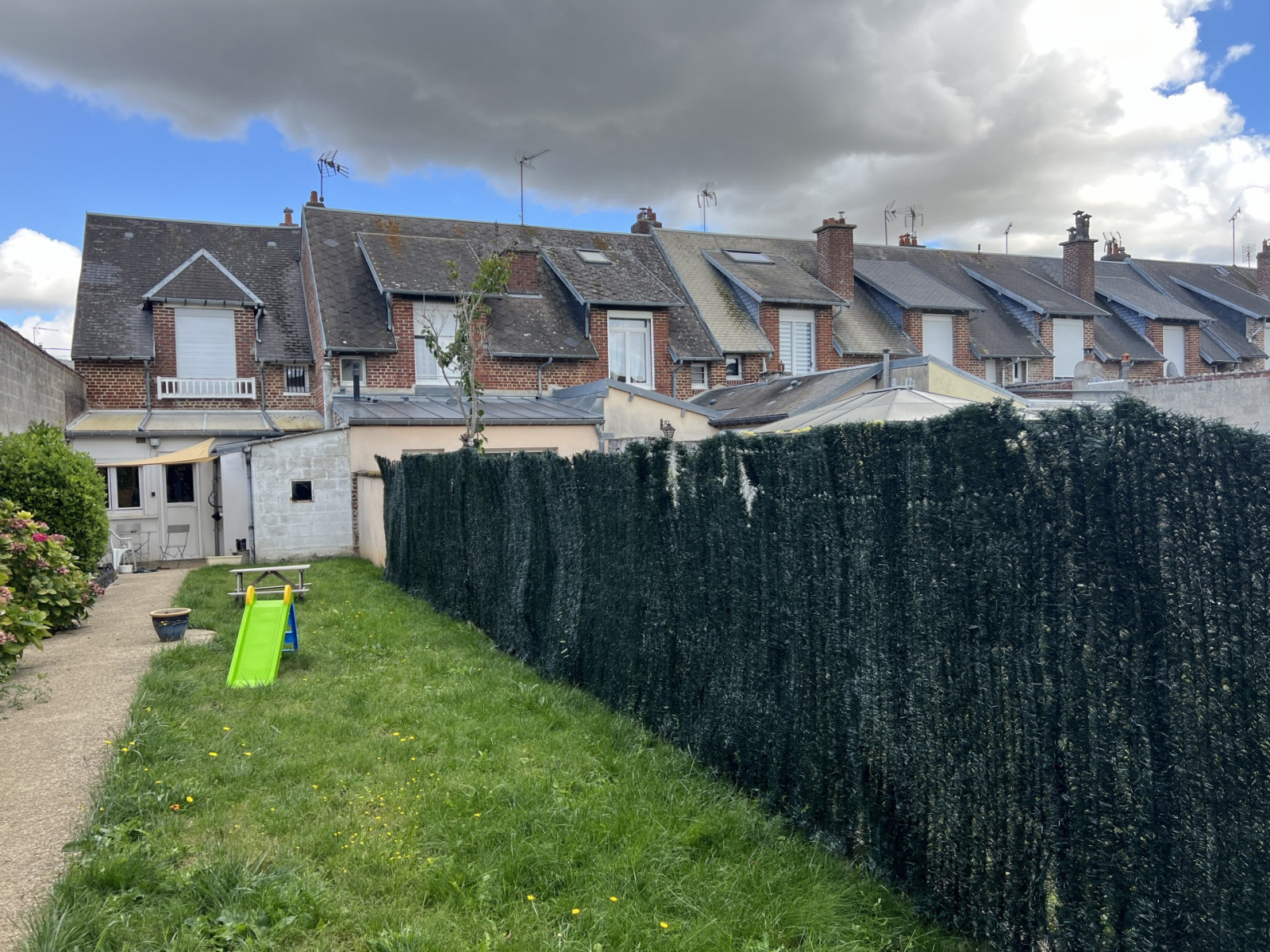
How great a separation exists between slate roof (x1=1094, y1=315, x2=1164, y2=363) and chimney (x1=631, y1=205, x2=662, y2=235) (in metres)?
15.3

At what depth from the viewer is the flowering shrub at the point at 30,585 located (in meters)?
7.50

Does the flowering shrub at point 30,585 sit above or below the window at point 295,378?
below

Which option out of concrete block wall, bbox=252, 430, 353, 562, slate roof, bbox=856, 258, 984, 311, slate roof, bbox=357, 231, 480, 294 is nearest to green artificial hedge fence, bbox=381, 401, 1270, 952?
concrete block wall, bbox=252, 430, 353, 562

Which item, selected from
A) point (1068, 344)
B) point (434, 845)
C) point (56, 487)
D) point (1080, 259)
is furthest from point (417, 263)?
point (1080, 259)

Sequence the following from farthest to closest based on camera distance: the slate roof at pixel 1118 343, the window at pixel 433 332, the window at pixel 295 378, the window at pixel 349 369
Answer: the slate roof at pixel 1118 343 < the window at pixel 295 378 < the window at pixel 433 332 < the window at pixel 349 369

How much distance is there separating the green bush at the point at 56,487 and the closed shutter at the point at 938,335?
22.6 m

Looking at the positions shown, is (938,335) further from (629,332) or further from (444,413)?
(444,413)

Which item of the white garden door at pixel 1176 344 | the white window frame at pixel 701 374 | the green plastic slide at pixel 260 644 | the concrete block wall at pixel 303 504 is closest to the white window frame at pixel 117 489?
the concrete block wall at pixel 303 504

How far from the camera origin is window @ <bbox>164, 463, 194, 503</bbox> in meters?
19.2

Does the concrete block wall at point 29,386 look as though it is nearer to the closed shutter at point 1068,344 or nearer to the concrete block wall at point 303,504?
the concrete block wall at point 303,504

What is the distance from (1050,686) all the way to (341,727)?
492 centimetres

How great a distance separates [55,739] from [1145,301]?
34.5 meters

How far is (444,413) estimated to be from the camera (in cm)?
1856

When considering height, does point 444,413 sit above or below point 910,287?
below
